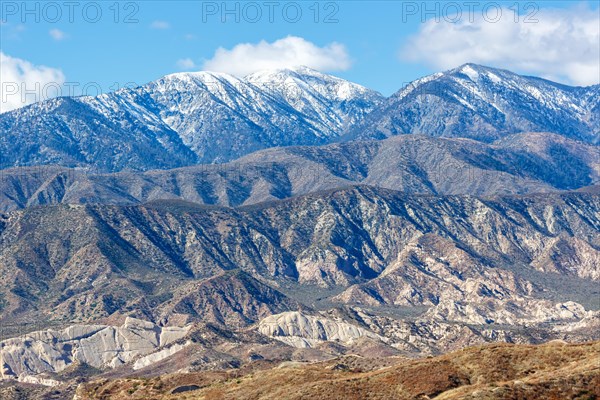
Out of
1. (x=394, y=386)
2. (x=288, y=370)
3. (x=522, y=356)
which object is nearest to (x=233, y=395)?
(x=288, y=370)

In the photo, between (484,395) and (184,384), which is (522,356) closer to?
(484,395)

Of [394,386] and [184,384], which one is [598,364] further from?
[184,384]

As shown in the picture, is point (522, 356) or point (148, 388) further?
point (148, 388)

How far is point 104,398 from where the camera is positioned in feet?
598

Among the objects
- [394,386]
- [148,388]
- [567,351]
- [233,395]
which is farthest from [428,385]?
[148,388]

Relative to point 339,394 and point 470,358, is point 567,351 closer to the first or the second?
point 470,358

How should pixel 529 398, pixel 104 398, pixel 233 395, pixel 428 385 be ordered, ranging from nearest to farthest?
pixel 529 398 → pixel 428 385 → pixel 233 395 → pixel 104 398

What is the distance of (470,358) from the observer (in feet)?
474

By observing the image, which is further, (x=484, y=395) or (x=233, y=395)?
(x=233, y=395)

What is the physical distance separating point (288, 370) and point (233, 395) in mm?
11169

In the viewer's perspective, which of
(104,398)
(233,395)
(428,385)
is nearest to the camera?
(428,385)

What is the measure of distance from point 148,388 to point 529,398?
7416 centimetres

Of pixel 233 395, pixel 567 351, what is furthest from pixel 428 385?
pixel 233 395

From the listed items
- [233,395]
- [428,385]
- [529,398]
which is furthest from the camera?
[233,395]
